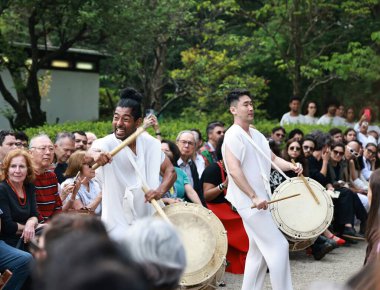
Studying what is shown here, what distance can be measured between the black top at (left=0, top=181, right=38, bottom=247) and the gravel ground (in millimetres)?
2556

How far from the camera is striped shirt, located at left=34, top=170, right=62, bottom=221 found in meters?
7.17

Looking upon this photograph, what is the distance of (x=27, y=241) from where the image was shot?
21.7 feet

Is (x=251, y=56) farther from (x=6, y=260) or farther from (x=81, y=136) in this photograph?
(x=6, y=260)

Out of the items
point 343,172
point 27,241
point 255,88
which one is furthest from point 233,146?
point 255,88

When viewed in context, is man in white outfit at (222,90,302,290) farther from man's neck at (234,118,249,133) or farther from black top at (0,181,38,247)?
black top at (0,181,38,247)

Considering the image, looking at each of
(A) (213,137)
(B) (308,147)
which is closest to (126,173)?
(A) (213,137)

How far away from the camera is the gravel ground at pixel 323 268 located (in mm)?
8641

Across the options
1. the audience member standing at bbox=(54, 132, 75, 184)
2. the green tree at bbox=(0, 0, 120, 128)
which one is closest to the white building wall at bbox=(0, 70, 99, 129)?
the green tree at bbox=(0, 0, 120, 128)

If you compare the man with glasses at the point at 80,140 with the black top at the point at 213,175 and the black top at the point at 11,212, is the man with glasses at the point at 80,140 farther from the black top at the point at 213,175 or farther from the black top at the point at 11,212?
the black top at the point at 11,212

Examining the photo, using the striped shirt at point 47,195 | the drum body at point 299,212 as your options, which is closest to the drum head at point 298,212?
the drum body at point 299,212

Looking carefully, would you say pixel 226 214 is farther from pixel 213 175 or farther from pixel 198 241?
pixel 198 241

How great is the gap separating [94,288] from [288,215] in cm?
618

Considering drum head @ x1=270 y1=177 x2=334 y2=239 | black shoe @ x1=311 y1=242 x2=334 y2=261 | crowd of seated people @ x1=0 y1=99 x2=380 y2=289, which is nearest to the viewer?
crowd of seated people @ x1=0 y1=99 x2=380 y2=289

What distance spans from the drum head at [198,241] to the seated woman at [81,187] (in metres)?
1.58
